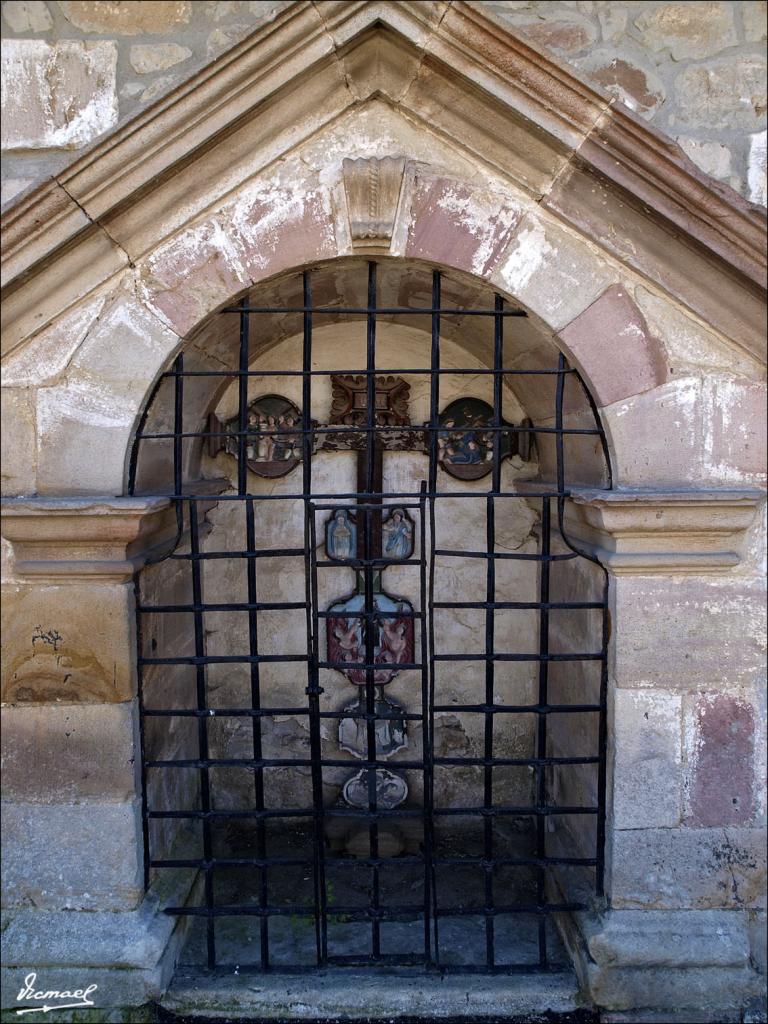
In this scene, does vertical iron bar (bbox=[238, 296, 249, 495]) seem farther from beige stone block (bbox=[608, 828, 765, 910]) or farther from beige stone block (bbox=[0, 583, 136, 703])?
beige stone block (bbox=[608, 828, 765, 910])

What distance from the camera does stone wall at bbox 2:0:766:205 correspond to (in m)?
2.56

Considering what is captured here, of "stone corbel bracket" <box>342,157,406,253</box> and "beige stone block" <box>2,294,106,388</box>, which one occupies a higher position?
"stone corbel bracket" <box>342,157,406,253</box>

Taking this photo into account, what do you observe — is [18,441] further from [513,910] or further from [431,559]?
[513,910]

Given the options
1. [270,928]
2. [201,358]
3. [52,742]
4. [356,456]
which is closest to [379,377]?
[356,456]

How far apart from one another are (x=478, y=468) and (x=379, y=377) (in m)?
0.59

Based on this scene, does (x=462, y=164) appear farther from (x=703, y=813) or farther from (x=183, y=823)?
(x=183, y=823)

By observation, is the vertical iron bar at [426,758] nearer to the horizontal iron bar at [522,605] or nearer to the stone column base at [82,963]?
the horizontal iron bar at [522,605]

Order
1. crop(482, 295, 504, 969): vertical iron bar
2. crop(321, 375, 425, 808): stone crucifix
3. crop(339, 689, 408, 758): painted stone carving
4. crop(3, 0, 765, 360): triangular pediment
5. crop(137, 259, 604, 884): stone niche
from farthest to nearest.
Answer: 1. crop(339, 689, 408, 758): painted stone carving
2. crop(321, 375, 425, 808): stone crucifix
3. crop(137, 259, 604, 884): stone niche
4. crop(482, 295, 504, 969): vertical iron bar
5. crop(3, 0, 765, 360): triangular pediment

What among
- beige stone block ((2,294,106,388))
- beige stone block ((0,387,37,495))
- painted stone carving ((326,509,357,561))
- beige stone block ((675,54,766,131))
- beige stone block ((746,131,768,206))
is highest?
beige stone block ((675,54,766,131))

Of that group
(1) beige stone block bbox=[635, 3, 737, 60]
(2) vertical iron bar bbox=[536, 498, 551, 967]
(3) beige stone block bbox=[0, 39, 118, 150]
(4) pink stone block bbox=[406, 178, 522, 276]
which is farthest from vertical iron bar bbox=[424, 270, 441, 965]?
(3) beige stone block bbox=[0, 39, 118, 150]

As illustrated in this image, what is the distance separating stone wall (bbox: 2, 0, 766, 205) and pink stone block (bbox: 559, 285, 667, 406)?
0.53 m

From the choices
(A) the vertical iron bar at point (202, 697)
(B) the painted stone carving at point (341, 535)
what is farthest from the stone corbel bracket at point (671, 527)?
(A) the vertical iron bar at point (202, 697)

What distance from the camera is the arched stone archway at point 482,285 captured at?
254 cm

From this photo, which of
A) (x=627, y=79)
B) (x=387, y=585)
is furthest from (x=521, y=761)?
(x=627, y=79)
